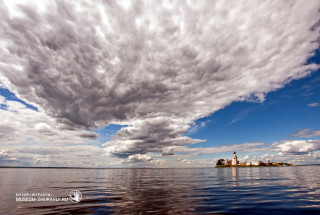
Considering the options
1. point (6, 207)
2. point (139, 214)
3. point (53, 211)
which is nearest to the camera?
point (139, 214)

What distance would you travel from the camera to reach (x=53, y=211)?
36.5 feet

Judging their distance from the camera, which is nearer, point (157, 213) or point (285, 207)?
point (157, 213)

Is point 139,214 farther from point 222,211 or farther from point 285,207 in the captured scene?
point 285,207

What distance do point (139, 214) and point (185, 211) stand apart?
2951 millimetres

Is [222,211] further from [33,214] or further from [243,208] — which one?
[33,214]

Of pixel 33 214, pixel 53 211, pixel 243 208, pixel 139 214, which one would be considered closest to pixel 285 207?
pixel 243 208

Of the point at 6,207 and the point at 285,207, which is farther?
the point at 6,207

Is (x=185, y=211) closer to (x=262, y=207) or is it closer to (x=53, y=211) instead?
(x=262, y=207)

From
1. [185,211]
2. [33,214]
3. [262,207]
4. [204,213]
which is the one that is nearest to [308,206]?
[262,207]

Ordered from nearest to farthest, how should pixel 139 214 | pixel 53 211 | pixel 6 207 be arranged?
pixel 139 214
pixel 53 211
pixel 6 207

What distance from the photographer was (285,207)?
11336mm

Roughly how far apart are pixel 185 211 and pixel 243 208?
4114 mm

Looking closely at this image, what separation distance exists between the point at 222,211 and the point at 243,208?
1.86 m

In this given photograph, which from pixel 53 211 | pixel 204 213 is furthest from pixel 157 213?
pixel 53 211
